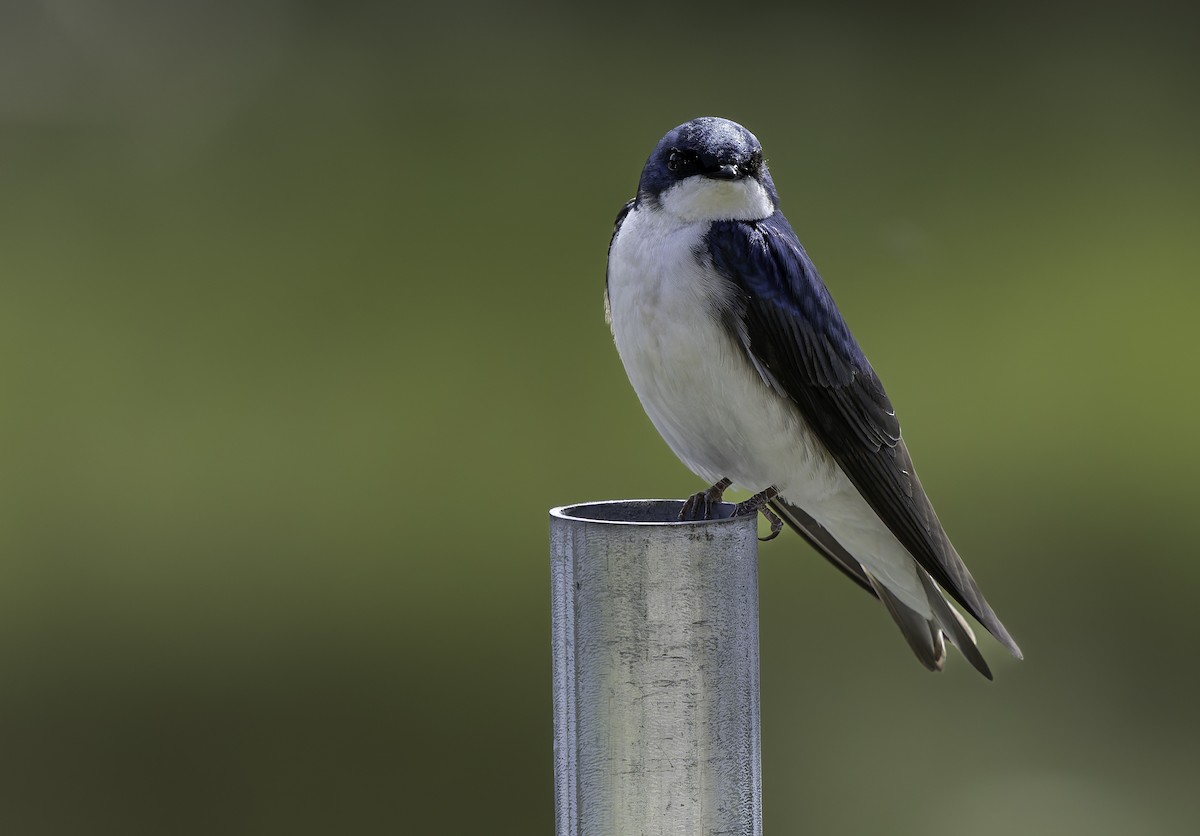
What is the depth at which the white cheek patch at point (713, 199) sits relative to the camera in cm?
187

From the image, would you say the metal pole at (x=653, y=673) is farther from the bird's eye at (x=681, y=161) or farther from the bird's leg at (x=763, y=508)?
the bird's eye at (x=681, y=161)

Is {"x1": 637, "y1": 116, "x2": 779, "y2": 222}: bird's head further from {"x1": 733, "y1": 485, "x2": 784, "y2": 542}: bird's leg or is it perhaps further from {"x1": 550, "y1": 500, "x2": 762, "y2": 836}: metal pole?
{"x1": 550, "y1": 500, "x2": 762, "y2": 836}: metal pole

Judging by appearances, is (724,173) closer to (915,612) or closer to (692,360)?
(692,360)

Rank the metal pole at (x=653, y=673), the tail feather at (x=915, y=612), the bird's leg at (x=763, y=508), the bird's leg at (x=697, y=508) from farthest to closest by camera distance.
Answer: the tail feather at (x=915, y=612), the bird's leg at (x=763, y=508), the bird's leg at (x=697, y=508), the metal pole at (x=653, y=673)

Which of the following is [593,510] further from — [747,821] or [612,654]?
[747,821]

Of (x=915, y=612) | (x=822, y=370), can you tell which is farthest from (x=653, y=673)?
(x=915, y=612)

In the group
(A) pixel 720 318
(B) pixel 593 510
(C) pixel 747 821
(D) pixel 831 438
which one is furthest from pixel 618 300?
(C) pixel 747 821

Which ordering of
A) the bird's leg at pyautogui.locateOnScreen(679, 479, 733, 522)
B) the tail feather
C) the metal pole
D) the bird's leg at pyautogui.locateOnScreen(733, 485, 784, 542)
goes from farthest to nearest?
1. the tail feather
2. the bird's leg at pyautogui.locateOnScreen(733, 485, 784, 542)
3. the bird's leg at pyautogui.locateOnScreen(679, 479, 733, 522)
4. the metal pole

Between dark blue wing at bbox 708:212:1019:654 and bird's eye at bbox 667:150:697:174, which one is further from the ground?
bird's eye at bbox 667:150:697:174

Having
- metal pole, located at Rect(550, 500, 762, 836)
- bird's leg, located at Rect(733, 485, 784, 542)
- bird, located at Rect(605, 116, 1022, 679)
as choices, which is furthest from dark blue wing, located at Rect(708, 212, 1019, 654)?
metal pole, located at Rect(550, 500, 762, 836)

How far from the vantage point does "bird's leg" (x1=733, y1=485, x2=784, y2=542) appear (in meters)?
1.83

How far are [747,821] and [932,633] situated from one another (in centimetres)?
84

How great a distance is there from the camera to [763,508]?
1.97 m

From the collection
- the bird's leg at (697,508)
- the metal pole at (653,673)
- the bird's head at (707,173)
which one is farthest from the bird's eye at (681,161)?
the metal pole at (653,673)
